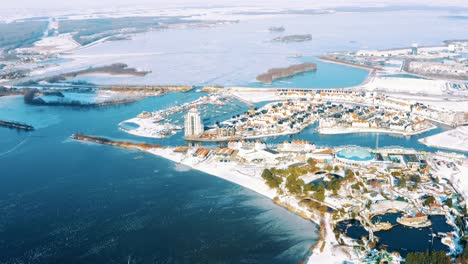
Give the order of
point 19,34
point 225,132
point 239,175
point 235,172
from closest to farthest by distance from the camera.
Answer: point 239,175 → point 235,172 → point 225,132 → point 19,34

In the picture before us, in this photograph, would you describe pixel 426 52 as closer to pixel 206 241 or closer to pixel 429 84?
pixel 429 84

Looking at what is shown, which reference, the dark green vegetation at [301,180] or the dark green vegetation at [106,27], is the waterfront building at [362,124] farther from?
the dark green vegetation at [106,27]

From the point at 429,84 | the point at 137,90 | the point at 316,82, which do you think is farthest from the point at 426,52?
the point at 137,90

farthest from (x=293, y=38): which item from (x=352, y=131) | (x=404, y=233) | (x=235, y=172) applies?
(x=404, y=233)

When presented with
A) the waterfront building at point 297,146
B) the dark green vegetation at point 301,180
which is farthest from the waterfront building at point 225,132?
the dark green vegetation at point 301,180

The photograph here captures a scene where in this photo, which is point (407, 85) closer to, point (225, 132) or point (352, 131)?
point (352, 131)
